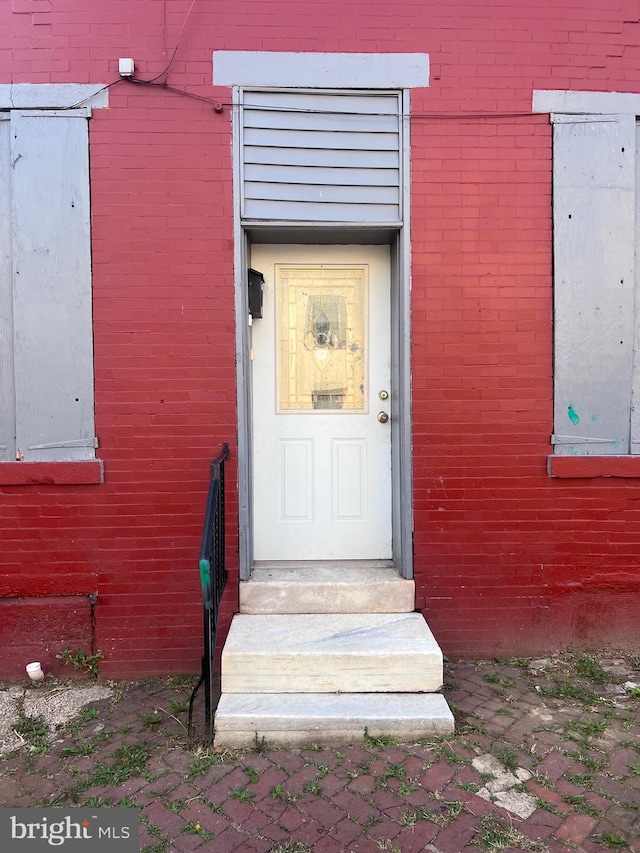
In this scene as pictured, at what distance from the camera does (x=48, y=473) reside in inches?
140

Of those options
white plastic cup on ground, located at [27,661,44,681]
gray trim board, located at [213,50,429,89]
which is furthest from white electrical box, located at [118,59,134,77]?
white plastic cup on ground, located at [27,661,44,681]

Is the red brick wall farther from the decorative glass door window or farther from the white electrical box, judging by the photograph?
the decorative glass door window

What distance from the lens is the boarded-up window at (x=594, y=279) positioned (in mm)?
3705

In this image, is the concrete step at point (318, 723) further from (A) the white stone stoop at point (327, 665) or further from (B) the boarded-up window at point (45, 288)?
(B) the boarded-up window at point (45, 288)

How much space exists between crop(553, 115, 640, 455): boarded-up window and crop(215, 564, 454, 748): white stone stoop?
1.60 meters

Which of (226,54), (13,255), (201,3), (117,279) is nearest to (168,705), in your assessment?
(117,279)

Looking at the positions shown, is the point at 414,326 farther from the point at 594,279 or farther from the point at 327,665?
the point at 327,665

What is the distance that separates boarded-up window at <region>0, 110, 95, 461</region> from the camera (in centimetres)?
355

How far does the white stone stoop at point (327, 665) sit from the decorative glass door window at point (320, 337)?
47.9 inches

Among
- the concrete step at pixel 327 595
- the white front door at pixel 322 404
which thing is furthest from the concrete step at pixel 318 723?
the white front door at pixel 322 404

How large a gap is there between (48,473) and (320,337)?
6.49ft

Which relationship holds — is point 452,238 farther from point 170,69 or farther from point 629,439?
point 170,69

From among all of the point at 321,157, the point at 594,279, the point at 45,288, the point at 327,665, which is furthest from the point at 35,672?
the point at 594,279

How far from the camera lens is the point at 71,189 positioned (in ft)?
11.7
